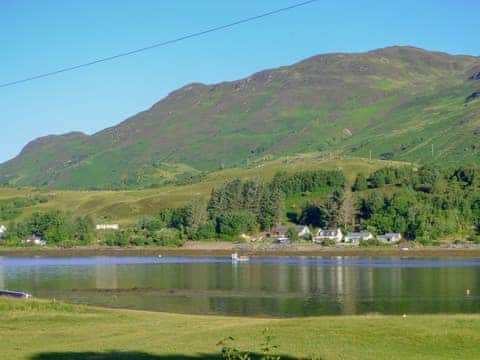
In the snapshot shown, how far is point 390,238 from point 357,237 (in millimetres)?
6796

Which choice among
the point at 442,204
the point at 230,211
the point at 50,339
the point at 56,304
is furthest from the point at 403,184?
the point at 50,339

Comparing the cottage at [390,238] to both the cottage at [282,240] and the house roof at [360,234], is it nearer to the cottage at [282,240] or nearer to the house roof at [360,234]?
the house roof at [360,234]

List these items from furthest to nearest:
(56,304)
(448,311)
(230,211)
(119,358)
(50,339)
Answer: (230,211) < (448,311) < (56,304) < (50,339) < (119,358)

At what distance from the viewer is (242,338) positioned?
33625mm

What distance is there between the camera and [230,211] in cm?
17038

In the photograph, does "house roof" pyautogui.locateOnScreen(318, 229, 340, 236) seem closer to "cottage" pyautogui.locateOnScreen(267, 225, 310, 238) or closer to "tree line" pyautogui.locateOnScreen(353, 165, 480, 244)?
"cottage" pyautogui.locateOnScreen(267, 225, 310, 238)

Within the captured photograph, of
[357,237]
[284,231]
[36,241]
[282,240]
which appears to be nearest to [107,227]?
[36,241]

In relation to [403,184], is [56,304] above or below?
below

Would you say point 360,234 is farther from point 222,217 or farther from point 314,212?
point 222,217

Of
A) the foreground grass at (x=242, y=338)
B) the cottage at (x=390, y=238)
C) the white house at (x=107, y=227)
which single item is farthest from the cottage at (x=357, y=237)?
the foreground grass at (x=242, y=338)

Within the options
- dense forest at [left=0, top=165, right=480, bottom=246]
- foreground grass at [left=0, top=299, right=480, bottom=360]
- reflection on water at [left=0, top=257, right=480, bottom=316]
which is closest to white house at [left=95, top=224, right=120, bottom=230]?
dense forest at [left=0, top=165, right=480, bottom=246]

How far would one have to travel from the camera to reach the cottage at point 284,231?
6324 inches

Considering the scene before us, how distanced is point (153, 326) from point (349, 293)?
1273 inches

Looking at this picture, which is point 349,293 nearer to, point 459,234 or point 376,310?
point 376,310
